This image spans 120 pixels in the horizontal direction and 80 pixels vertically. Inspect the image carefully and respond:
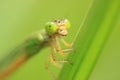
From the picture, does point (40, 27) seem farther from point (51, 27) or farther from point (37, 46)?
point (51, 27)

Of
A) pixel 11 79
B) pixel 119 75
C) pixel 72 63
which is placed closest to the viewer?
pixel 72 63

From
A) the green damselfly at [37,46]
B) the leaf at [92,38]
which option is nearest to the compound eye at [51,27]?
the green damselfly at [37,46]

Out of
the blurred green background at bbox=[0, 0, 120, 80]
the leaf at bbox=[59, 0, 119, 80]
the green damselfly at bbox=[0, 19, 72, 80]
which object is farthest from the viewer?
the green damselfly at bbox=[0, 19, 72, 80]

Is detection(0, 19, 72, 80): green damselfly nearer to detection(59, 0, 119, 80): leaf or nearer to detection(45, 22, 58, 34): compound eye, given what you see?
detection(45, 22, 58, 34): compound eye

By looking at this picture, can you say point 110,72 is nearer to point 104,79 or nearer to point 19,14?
point 104,79

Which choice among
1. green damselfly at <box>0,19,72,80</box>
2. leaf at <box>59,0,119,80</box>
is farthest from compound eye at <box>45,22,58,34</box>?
leaf at <box>59,0,119,80</box>

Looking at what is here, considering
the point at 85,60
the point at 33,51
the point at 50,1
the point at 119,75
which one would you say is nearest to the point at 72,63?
the point at 85,60
